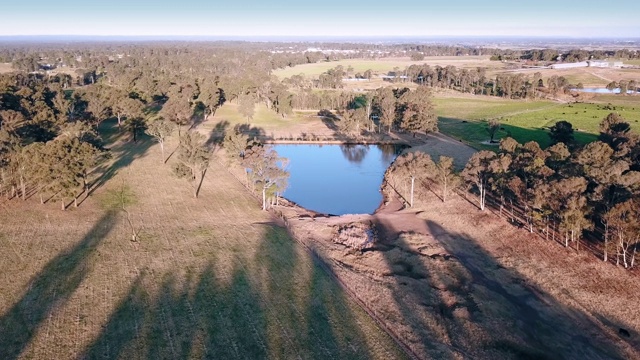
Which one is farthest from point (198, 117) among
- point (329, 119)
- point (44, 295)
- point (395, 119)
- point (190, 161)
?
point (44, 295)

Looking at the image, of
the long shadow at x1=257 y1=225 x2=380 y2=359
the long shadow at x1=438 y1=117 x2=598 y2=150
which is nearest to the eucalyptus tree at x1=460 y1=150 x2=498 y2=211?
the long shadow at x1=257 y1=225 x2=380 y2=359

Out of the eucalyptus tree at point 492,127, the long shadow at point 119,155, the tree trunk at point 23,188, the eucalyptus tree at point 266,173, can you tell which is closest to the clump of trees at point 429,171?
the eucalyptus tree at point 266,173

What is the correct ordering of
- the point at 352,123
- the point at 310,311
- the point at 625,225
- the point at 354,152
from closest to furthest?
1. the point at 310,311
2. the point at 625,225
3. the point at 354,152
4. the point at 352,123

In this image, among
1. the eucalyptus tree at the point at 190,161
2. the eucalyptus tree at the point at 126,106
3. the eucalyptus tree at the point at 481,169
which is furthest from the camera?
the eucalyptus tree at the point at 126,106

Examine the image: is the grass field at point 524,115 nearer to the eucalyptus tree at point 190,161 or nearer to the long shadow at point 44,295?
the eucalyptus tree at point 190,161

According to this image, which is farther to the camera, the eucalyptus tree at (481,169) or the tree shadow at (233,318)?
the eucalyptus tree at (481,169)

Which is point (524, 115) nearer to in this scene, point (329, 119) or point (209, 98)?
point (329, 119)

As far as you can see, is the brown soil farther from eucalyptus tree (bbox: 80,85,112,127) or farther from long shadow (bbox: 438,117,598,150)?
eucalyptus tree (bbox: 80,85,112,127)
